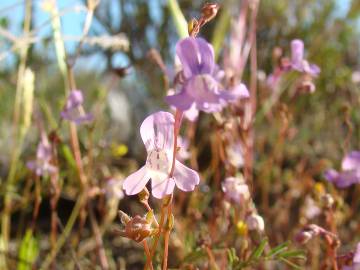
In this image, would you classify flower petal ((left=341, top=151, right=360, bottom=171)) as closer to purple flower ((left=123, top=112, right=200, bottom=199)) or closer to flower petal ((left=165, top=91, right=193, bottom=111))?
purple flower ((left=123, top=112, right=200, bottom=199))

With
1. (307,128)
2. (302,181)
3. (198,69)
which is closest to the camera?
(198,69)

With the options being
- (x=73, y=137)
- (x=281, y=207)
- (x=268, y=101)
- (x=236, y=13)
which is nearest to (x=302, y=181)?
(x=281, y=207)

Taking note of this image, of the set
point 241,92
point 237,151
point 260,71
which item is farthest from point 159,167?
point 260,71

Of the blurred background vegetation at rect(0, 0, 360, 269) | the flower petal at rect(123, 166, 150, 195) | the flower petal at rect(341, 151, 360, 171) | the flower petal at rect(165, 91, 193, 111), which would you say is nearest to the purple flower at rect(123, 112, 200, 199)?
the flower petal at rect(123, 166, 150, 195)

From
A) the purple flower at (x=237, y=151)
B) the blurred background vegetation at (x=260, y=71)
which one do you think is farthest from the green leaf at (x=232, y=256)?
the blurred background vegetation at (x=260, y=71)

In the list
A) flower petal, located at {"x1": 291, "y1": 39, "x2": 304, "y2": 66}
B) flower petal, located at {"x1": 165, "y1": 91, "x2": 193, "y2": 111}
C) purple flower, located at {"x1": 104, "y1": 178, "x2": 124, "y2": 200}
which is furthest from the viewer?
purple flower, located at {"x1": 104, "y1": 178, "x2": 124, "y2": 200}

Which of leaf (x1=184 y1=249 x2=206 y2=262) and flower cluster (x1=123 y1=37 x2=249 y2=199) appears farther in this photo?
leaf (x1=184 y1=249 x2=206 y2=262)

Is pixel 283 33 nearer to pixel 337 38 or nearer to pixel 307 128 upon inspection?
pixel 337 38

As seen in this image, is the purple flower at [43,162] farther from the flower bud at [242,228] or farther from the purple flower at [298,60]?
the purple flower at [298,60]
